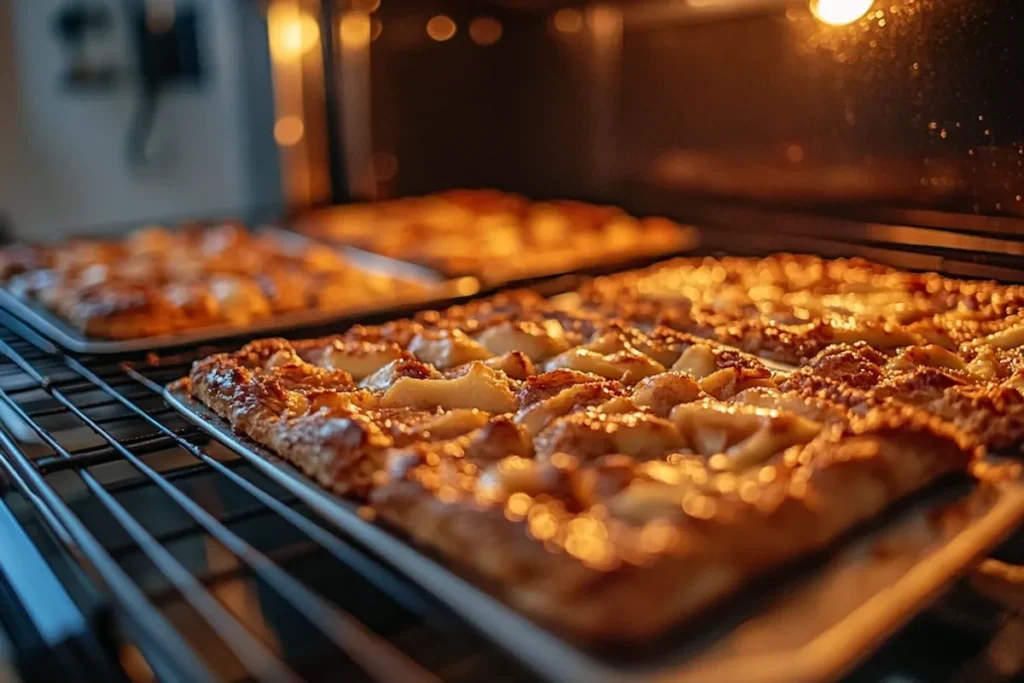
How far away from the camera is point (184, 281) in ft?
9.92

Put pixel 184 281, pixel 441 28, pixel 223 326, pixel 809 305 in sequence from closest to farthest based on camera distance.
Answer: pixel 809 305, pixel 223 326, pixel 184 281, pixel 441 28

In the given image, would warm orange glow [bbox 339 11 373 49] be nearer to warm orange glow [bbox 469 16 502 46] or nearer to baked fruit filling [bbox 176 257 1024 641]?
warm orange glow [bbox 469 16 502 46]

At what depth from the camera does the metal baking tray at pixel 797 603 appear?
37.1 inches

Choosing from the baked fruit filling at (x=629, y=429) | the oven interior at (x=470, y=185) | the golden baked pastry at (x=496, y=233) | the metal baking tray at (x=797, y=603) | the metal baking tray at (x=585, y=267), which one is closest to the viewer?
the metal baking tray at (x=797, y=603)

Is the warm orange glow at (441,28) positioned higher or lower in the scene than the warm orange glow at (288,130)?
higher

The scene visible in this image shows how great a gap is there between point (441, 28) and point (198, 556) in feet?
9.96

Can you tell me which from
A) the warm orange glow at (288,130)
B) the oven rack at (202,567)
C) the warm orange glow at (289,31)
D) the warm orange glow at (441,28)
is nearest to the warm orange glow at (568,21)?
the warm orange glow at (441,28)

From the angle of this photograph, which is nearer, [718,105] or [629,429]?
[629,429]

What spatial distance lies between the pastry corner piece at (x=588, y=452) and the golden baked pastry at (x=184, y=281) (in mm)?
584

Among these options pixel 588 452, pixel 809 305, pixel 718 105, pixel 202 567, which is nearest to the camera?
pixel 588 452

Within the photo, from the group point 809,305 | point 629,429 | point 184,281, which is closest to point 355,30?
point 184,281

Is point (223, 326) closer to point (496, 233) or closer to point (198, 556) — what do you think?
point (198, 556)

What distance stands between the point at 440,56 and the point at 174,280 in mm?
1785

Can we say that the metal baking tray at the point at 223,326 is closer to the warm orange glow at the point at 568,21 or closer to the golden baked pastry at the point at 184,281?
the golden baked pastry at the point at 184,281
